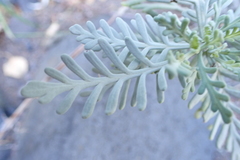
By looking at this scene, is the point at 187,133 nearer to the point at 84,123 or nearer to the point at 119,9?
the point at 84,123

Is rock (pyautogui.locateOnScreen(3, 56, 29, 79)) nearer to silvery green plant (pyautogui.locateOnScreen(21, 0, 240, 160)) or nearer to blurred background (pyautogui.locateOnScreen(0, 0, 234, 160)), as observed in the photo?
blurred background (pyautogui.locateOnScreen(0, 0, 234, 160))

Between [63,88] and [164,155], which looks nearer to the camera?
[63,88]

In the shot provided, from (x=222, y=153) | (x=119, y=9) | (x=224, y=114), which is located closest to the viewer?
(x=224, y=114)

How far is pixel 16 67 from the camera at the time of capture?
4.61 ft

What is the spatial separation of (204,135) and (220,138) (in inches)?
10.0

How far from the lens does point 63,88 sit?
1.56ft

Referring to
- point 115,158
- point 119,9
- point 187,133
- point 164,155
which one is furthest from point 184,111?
point 119,9

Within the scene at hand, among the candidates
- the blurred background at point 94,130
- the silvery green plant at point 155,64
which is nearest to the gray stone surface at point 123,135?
the blurred background at point 94,130

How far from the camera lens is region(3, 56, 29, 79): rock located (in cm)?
139

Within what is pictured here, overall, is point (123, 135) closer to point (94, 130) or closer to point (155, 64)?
point (94, 130)

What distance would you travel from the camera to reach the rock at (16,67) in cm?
139

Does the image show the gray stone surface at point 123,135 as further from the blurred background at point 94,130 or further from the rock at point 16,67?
the rock at point 16,67

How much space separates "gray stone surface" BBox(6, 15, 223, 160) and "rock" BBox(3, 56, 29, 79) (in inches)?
16.3

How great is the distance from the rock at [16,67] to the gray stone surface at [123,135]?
0.41m
